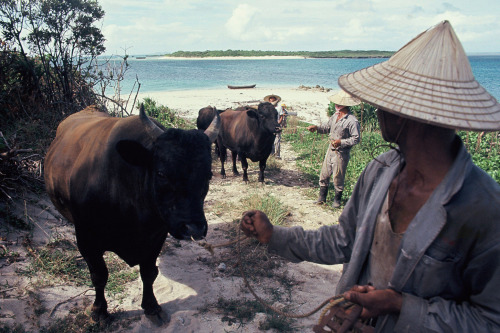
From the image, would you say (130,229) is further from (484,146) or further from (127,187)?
(484,146)

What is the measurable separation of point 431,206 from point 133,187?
9.01 feet

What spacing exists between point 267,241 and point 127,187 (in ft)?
5.91

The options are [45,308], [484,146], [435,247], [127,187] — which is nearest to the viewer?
[435,247]

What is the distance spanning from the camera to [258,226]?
7.59ft

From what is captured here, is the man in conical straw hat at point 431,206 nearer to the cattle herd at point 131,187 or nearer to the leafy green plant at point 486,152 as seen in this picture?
the cattle herd at point 131,187

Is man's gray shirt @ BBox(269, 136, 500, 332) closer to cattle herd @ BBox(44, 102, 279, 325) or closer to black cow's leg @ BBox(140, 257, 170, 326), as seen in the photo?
cattle herd @ BBox(44, 102, 279, 325)

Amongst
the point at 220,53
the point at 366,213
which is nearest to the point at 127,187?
the point at 366,213

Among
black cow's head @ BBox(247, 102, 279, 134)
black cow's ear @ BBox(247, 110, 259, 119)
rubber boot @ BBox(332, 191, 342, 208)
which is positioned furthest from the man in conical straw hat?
black cow's ear @ BBox(247, 110, 259, 119)

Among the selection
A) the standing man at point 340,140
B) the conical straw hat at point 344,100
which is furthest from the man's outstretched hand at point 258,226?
the conical straw hat at point 344,100

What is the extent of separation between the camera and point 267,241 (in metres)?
2.31

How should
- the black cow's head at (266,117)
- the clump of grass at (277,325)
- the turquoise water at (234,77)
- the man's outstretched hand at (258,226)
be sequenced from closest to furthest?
the man's outstretched hand at (258,226) < the clump of grass at (277,325) < the black cow's head at (266,117) < the turquoise water at (234,77)

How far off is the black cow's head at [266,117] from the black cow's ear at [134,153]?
599 centimetres

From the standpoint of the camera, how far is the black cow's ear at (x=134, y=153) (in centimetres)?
313

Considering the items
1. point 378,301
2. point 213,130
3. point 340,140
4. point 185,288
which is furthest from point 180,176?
point 340,140
